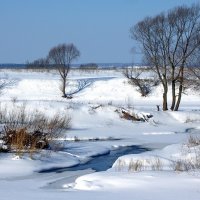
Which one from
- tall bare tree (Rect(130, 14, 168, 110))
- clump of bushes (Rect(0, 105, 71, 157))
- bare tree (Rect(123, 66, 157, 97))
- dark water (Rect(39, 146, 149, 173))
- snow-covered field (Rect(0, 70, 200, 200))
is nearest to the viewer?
snow-covered field (Rect(0, 70, 200, 200))

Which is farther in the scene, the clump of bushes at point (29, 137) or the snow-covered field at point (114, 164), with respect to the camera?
the clump of bushes at point (29, 137)

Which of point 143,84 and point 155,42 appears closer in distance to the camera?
point 155,42

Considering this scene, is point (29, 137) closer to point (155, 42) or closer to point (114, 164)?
point (114, 164)

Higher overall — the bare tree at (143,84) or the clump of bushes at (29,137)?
the bare tree at (143,84)

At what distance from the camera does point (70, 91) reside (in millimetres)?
67125

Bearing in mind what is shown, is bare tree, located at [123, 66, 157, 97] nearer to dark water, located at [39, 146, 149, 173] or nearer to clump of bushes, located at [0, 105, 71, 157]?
dark water, located at [39, 146, 149, 173]

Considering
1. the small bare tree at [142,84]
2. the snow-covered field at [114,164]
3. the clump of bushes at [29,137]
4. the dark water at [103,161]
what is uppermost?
the small bare tree at [142,84]

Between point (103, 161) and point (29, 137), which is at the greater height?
point (29, 137)

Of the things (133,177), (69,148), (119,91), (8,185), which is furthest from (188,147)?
(119,91)

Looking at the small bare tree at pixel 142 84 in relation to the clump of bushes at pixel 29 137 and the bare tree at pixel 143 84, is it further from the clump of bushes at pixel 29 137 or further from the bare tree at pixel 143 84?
the clump of bushes at pixel 29 137

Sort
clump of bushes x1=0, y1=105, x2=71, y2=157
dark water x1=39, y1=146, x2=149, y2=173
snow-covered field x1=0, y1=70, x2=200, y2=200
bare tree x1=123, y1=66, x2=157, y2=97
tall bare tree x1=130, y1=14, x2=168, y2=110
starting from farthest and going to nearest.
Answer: bare tree x1=123, y1=66, x2=157, y2=97 < tall bare tree x1=130, y1=14, x2=168, y2=110 < clump of bushes x1=0, y1=105, x2=71, y2=157 < dark water x1=39, y1=146, x2=149, y2=173 < snow-covered field x1=0, y1=70, x2=200, y2=200

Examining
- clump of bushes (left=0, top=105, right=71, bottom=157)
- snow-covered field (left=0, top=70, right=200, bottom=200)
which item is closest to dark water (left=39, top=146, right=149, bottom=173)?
snow-covered field (left=0, top=70, right=200, bottom=200)

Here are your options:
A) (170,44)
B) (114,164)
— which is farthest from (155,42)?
(114,164)

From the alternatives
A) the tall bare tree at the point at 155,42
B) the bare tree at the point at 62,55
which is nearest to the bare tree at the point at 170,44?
the tall bare tree at the point at 155,42
